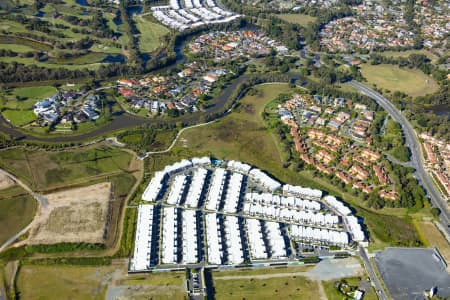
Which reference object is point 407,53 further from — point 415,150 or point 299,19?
point 415,150

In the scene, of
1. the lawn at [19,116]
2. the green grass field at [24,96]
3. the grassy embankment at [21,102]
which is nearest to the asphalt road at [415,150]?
the green grass field at [24,96]

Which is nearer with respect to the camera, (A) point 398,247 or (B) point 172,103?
(A) point 398,247

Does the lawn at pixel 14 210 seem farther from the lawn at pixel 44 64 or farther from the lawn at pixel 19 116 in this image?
the lawn at pixel 44 64

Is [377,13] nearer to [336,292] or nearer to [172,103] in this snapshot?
[172,103]

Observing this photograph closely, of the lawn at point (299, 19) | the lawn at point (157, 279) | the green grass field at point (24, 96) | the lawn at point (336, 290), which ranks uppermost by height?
the lawn at point (299, 19)

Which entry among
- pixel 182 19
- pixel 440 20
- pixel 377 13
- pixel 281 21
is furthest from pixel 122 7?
pixel 440 20

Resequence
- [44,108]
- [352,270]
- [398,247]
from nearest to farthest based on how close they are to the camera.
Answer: [352,270] → [398,247] → [44,108]
